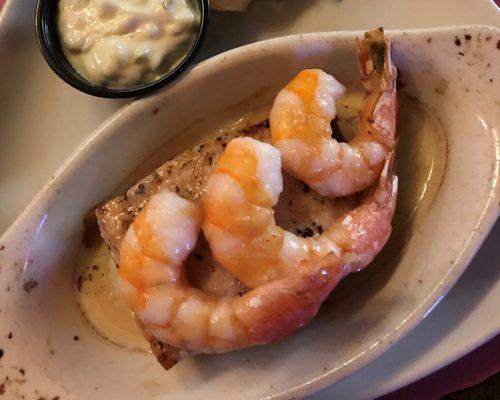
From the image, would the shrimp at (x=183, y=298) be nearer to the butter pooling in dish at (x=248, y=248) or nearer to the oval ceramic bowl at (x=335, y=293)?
the butter pooling in dish at (x=248, y=248)

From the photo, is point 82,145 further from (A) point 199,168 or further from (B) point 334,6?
(B) point 334,6

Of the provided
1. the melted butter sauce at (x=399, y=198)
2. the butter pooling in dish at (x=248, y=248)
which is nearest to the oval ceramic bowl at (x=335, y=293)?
the melted butter sauce at (x=399, y=198)

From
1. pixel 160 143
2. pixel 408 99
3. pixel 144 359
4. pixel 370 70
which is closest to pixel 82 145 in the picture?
pixel 160 143

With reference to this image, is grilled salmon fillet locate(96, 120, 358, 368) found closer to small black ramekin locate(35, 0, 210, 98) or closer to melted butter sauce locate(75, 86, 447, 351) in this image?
melted butter sauce locate(75, 86, 447, 351)

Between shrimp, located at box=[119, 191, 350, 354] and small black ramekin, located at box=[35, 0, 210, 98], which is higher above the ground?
small black ramekin, located at box=[35, 0, 210, 98]

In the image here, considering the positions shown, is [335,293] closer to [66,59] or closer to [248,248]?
[248,248]

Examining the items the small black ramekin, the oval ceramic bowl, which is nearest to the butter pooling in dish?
the oval ceramic bowl
